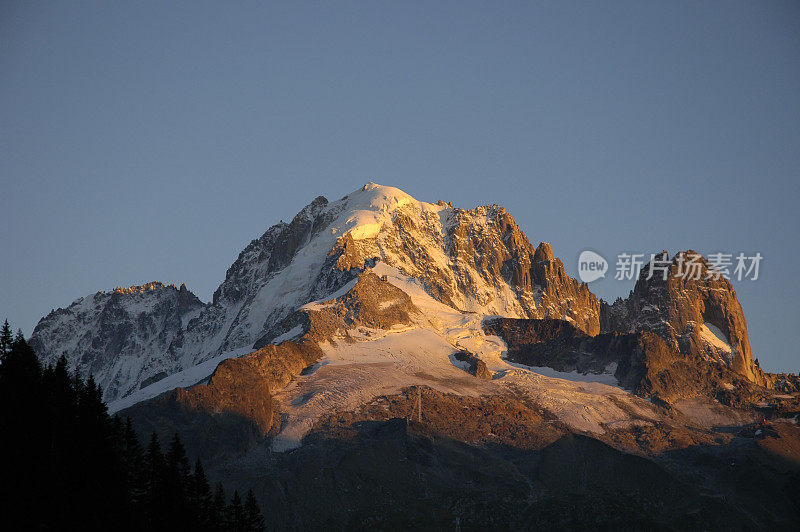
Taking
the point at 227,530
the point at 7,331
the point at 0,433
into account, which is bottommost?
the point at 227,530

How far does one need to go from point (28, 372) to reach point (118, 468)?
541 inches

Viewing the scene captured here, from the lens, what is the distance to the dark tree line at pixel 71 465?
134 meters

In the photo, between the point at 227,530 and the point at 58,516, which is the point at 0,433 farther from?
the point at 227,530

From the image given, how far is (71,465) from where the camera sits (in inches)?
5492

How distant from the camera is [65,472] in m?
138

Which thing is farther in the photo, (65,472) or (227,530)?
(227,530)

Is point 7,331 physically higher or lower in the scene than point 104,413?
higher

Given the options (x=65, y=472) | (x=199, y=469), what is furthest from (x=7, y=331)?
(x=199, y=469)

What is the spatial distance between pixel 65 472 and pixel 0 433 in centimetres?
749

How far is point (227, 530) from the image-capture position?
165m

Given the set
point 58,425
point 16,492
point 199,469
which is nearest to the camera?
point 16,492

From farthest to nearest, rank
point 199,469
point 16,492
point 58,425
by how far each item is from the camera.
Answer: point 199,469
point 58,425
point 16,492

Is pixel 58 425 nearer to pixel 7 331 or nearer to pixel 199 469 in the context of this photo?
pixel 7 331

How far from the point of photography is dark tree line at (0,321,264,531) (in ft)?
440
